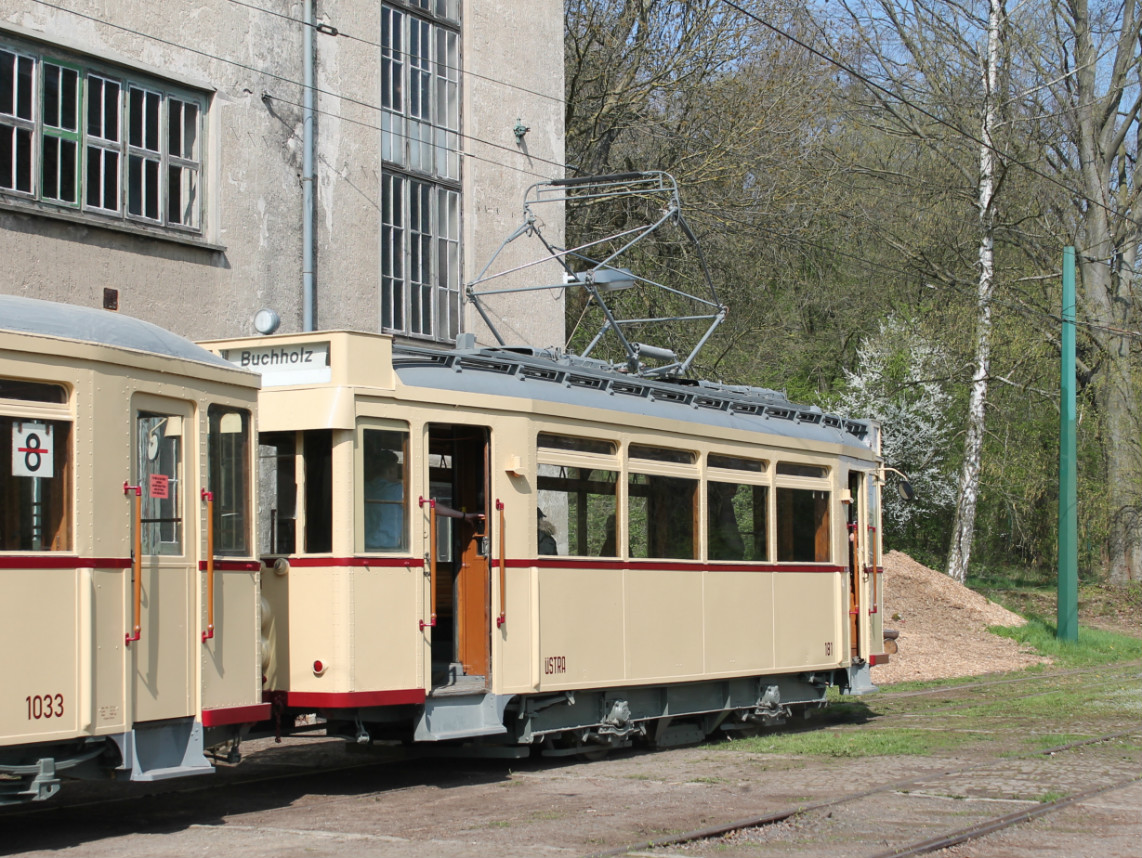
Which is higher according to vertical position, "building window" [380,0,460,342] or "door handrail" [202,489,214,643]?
"building window" [380,0,460,342]

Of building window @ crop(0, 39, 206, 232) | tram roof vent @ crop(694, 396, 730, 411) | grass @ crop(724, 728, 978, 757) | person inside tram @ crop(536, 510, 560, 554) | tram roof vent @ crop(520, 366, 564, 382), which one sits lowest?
grass @ crop(724, 728, 978, 757)

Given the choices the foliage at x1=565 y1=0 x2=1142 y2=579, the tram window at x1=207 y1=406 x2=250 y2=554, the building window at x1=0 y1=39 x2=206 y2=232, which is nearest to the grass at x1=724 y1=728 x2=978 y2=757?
the tram window at x1=207 y1=406 x2=250 y2=554

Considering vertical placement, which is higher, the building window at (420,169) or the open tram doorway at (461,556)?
the building window at (420,169)

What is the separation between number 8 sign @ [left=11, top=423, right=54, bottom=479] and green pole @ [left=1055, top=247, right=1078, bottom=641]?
63.2 feet

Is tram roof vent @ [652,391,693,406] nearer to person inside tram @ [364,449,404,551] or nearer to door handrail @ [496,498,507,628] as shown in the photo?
door handrail @ [496,498,507,628]

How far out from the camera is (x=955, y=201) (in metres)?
31.4

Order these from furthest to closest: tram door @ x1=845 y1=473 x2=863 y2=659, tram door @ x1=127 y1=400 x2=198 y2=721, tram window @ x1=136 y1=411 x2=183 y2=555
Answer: tram door @ x1=845 y1=473 x2=863 y2=659 < tram window @ x1=136 y1=411 x2=183 y2=555 < tram door @ x1=127 y1=400 x2=198 y2=721

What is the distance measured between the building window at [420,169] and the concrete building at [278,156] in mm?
26

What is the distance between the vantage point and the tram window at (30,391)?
7.38 meters

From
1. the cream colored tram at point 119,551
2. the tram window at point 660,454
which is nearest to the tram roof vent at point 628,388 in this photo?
the tram window at point 660,454

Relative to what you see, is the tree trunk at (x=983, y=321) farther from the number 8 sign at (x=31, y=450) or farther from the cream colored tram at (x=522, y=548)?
the number 8 sign at (x=31, y=450)

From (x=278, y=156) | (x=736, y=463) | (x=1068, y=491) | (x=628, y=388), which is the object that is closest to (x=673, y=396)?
(x=628, y=388)

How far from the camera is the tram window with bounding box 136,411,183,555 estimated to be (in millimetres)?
8203

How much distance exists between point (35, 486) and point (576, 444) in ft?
14.9
